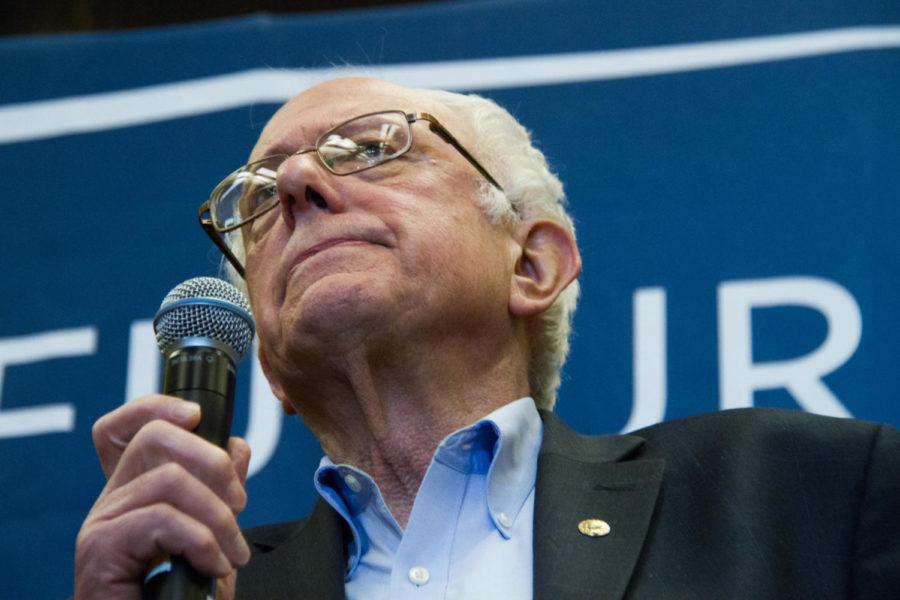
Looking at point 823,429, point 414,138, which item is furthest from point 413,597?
point 414,138

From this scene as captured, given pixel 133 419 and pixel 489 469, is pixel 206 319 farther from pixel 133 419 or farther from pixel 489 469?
pixel 489 469

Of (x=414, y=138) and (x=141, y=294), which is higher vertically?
(x=414, y=138)

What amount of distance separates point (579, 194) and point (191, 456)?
5.56 feet

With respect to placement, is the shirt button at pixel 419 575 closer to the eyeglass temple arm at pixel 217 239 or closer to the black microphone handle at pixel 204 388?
the black microphone handle at pixel 204 388

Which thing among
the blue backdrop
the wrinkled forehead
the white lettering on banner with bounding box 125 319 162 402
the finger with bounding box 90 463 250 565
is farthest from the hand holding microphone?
the white lettering on banner with bounding box 125 319 162 402

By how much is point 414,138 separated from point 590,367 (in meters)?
0.71

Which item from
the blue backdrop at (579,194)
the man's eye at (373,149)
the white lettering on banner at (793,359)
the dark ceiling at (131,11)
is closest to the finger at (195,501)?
the man's eye at (373,149)

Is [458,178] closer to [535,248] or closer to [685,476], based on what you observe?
[535,248]

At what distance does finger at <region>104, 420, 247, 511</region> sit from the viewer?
4.98 feet

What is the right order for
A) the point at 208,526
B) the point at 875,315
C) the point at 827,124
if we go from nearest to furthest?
the point at 208,526
the point at 875,315
the point at 827,124

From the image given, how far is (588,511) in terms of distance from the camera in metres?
2.08

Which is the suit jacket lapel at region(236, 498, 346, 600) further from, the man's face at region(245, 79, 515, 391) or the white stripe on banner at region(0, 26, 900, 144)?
the white stripe on banner at region(0, 26, 900, 144)

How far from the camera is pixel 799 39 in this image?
3125 millimetres

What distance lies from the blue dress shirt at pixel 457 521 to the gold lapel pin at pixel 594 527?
0.30 feet
